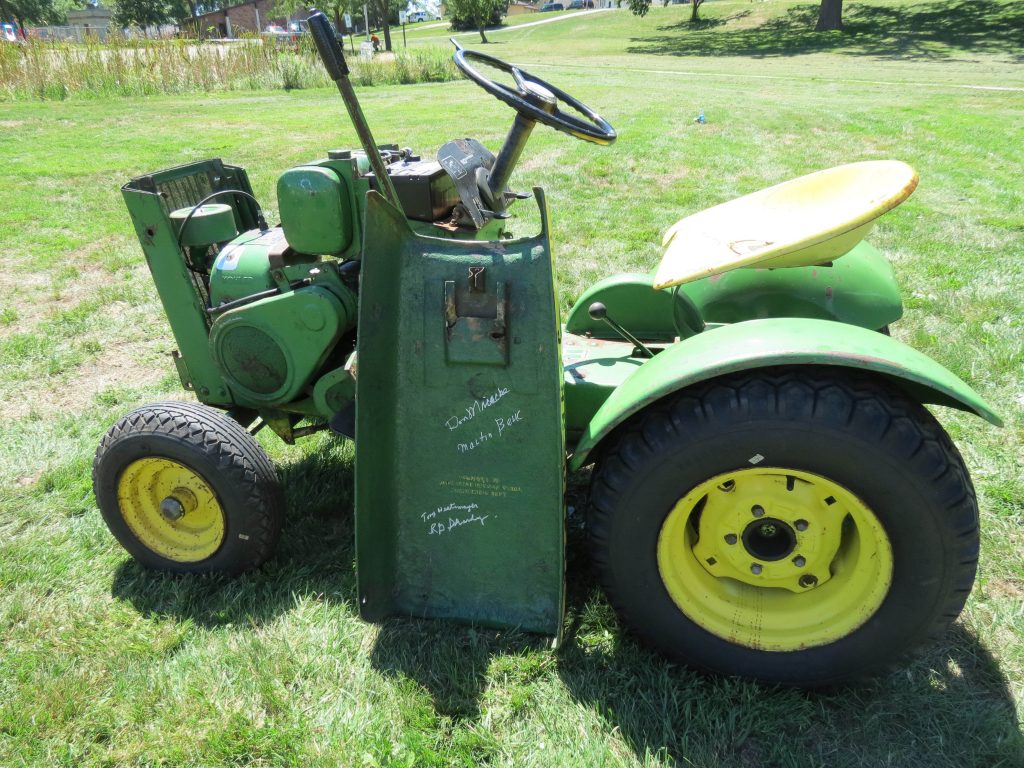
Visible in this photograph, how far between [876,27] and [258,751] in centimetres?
Answer: 3235

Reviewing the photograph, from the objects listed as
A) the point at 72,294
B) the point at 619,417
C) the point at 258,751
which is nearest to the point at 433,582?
the point at 258,751

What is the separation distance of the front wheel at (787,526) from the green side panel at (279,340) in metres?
1.11

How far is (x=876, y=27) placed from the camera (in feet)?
89.6

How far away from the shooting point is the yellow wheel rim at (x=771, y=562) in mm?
1840

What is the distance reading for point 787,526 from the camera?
1875 mm

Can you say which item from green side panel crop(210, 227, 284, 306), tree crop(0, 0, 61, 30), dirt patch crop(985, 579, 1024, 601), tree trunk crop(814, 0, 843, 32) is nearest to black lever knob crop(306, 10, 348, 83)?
green side panel crop(210, 227, 284, 306)

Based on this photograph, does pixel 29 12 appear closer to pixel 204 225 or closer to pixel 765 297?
pixel 204 225

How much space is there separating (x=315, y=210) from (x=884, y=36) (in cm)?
2906

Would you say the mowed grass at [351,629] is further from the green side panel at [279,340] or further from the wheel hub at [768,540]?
the green side panel at [279,340]

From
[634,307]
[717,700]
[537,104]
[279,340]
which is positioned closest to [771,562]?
[717,700]

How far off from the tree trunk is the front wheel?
31.6 meters

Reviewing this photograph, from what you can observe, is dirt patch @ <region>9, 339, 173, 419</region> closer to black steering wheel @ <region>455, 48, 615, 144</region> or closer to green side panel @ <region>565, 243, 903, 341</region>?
green side panel @ <region>565, 243, 903, 341</region>

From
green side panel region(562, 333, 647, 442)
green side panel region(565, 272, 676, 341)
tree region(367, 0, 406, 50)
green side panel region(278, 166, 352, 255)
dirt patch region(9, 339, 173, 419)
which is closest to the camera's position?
green side panel region(562, 333, 647, 442)

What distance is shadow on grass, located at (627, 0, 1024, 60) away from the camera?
73.4 feet
